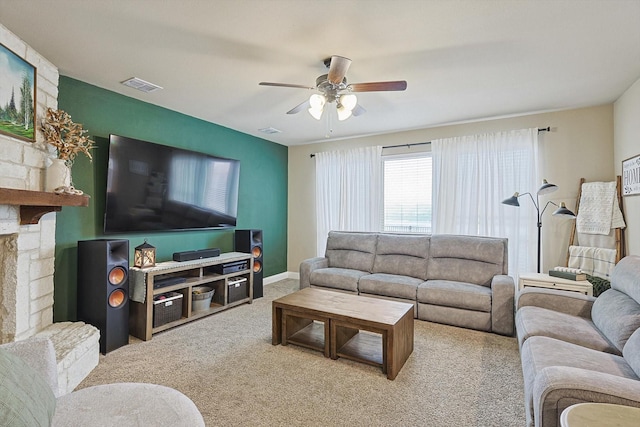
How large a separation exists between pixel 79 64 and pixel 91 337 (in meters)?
2.26

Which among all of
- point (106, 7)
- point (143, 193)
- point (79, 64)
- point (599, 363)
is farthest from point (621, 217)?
point (79, 64)

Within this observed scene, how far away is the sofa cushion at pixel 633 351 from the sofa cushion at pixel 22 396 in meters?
2.55

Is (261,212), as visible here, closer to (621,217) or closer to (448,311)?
(448,311)

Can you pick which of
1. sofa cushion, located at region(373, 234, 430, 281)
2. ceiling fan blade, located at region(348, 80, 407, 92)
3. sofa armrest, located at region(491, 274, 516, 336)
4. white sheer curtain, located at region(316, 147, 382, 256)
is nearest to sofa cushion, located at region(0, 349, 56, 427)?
ceiling fan blade, located at region(348, 80, 407, 92)

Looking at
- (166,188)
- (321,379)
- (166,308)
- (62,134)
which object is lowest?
(321,379)

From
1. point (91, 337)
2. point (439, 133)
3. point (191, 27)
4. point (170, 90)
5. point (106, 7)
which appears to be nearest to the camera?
point (106, 7)

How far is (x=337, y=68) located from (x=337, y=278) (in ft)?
8.58

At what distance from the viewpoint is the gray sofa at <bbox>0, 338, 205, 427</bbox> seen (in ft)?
3.29

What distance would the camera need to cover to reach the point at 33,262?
246cm

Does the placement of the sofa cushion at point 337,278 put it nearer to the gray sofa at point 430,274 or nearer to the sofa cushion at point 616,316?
the gray sofa at point 430,274

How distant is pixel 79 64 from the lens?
8.57ft

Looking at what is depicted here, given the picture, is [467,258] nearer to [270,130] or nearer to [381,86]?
[381,86]

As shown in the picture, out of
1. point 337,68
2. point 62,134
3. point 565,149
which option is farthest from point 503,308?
point 62,134

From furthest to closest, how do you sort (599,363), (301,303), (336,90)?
(301,303)
(336,90)
(599,363)
